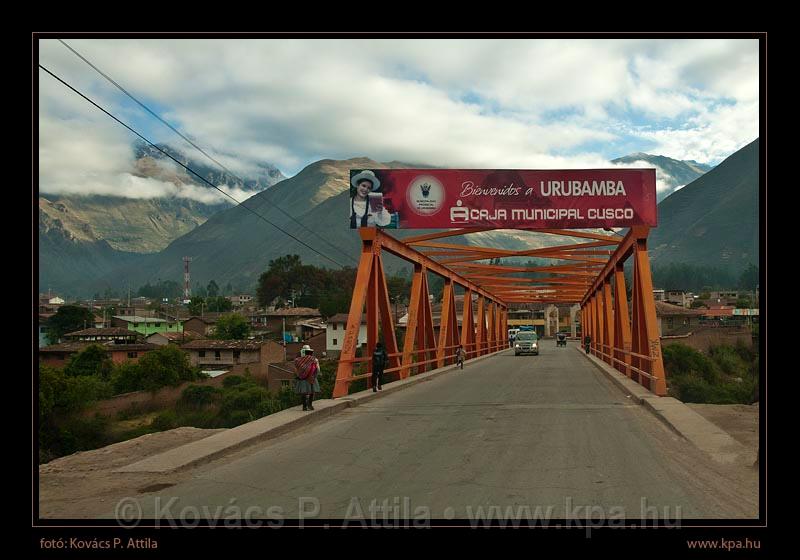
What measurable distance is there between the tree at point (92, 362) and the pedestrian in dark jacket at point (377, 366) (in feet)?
141

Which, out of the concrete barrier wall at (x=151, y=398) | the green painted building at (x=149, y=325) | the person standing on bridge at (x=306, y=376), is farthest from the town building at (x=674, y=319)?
the green painted building at (x=149, y=325)

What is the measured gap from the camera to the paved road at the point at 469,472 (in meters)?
6.39

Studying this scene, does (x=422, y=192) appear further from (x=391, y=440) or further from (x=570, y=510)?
(x=570, y=510)

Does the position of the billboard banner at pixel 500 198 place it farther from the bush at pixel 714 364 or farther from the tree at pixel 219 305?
the tree at pixel 219 305

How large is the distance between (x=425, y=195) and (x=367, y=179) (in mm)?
1647

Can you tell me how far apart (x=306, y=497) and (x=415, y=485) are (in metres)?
1.18

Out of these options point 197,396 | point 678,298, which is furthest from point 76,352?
point 678,298

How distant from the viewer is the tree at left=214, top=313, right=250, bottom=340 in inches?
3393

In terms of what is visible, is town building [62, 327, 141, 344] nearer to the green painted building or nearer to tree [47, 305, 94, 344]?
tree [47, 305, 94, 344]

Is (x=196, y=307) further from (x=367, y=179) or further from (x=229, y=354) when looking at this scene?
(x=367, y=179)

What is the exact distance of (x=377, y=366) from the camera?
18.5 m

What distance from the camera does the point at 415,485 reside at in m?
7.33

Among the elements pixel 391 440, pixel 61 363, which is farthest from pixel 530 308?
pixel 391 440

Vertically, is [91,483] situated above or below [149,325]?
above
